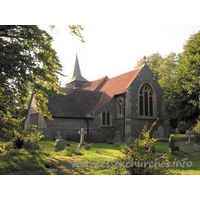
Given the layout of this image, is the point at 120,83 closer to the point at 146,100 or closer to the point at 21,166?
the point at 146,100

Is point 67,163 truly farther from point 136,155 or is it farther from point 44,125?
point 44,125

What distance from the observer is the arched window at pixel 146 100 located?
70.9 ft

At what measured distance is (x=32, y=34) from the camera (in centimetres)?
955

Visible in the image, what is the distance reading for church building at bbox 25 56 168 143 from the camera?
1908 centimetres

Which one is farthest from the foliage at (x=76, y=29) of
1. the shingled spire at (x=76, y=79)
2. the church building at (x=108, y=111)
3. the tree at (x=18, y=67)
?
the shingled spire at (x=76, y=79)

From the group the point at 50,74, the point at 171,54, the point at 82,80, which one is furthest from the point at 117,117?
the point at 171,54

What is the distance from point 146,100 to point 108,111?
176 inches

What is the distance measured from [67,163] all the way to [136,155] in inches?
138

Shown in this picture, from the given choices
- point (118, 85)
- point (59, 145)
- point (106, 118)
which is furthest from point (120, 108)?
point (59, 145)

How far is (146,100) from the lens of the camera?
2216 centimetres

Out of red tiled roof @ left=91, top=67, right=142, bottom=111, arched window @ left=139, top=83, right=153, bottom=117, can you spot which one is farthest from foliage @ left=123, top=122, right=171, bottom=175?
arched window @ left=139, top=83, right=153, bottom=117

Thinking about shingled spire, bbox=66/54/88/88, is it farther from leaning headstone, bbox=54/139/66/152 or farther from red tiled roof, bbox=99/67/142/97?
leaning headstone, bbox=54/139/66/152

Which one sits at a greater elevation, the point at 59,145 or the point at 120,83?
the point at 120,83

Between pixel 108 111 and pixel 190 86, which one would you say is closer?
pixel 190 86
